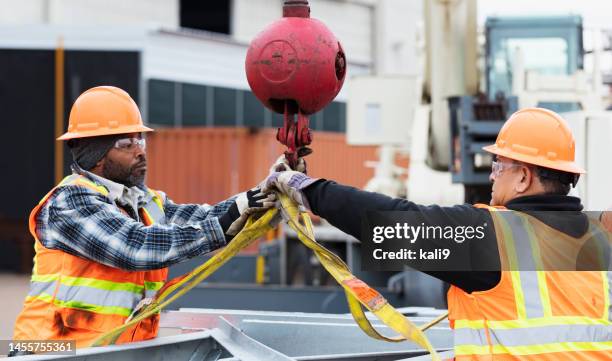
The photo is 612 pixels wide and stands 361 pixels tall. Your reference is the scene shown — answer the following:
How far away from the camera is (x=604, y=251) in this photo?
11.7 ft

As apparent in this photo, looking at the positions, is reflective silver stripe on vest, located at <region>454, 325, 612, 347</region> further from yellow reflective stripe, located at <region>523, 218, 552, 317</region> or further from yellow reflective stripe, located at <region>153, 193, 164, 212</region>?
yellow reflective stripe, located at <region>153, 193, 164, 212</region>

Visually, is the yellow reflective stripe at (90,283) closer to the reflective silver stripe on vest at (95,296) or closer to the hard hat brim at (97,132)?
the reflective silver stripe on vest at (95,296)

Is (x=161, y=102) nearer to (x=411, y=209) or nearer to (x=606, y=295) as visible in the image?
(x=411, y=209)

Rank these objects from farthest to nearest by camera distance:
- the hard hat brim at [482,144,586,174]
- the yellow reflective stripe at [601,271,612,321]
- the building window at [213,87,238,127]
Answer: the building window at [213,87,238,127], the hard hat brim at [482,144,586,174], the yellow reflective stripe at [601,271,612,321]

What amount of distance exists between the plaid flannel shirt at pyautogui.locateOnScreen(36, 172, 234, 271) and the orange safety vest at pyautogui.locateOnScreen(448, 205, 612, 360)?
3.96 feet

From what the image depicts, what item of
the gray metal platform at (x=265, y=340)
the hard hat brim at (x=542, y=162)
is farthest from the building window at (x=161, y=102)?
the hard hat brim at (x=542, y=162)

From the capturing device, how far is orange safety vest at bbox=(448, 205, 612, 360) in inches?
131

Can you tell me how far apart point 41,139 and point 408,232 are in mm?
13706

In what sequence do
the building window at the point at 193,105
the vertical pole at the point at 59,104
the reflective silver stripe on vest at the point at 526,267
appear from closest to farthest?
the reflective silver stripe on vest at the point at 526,267 < the vertical pole at the point at 59,104 < the building window at the point at 193,105

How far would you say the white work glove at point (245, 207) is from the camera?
411 cm

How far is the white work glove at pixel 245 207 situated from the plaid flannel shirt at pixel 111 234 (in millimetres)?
48

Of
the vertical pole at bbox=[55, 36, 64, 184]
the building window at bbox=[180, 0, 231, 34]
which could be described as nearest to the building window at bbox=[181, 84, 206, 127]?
the building window at bbox=[180, 0, 231, 34]

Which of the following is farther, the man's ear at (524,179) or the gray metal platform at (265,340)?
the gray metal platform at (265,340)

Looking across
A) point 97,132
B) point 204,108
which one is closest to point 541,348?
point 97,132
